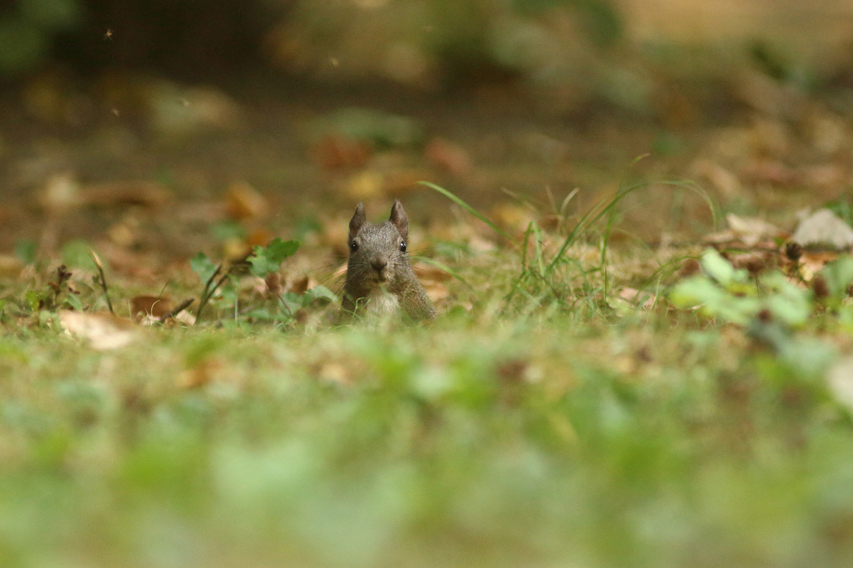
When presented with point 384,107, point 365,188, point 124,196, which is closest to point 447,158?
point 365,188

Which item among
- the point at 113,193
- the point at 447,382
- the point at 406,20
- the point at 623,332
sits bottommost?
the point at 447,382

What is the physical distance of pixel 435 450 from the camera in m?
1.74

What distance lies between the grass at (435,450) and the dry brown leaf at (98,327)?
0.10 meters

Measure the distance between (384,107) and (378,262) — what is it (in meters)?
4.68

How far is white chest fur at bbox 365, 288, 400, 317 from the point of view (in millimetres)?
2955

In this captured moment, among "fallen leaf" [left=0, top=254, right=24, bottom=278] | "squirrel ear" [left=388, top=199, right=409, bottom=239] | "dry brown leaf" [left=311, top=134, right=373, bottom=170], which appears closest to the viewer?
"squirrel ear" [left=388, top=199, right=409, bottom=239]

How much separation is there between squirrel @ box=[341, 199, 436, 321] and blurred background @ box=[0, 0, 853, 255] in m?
1.81

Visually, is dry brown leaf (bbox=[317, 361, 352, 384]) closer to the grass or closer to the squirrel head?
the grass

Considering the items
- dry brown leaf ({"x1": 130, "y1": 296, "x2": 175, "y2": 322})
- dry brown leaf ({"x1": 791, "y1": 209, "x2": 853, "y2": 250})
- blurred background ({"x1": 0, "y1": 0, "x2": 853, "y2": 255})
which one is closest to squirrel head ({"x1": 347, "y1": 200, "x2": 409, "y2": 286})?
dry brown leaf ({"x1": 130, "y1": 296, "x2": 175, "y2": 322})

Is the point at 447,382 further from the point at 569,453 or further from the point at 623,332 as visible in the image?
the point at 623,332

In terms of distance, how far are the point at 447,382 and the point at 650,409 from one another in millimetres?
445

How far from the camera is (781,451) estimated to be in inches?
67.4

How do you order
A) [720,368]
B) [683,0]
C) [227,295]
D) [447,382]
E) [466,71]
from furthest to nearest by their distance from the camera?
[683,0] < [466,71] < [227,295] < [720,368] < [447,382]

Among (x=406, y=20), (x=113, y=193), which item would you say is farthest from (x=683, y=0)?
(x=113, y=193)
